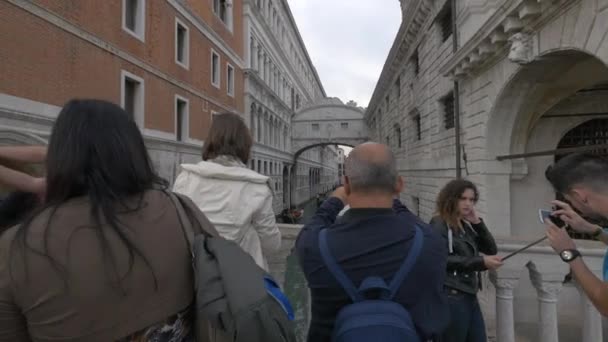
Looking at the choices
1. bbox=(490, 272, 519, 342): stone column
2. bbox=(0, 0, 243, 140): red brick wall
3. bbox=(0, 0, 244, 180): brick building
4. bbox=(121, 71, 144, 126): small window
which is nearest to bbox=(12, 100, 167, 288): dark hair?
bbox=(490, 272, 519, 342): stone column

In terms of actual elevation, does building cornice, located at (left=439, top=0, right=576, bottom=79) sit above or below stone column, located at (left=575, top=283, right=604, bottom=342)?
above

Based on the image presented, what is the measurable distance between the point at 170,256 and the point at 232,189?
3.28 ft

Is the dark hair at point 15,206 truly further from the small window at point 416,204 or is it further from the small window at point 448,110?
the small window at point 416,204

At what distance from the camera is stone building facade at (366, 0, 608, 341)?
350 centimetres

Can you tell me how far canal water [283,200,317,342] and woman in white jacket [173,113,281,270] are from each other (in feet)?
4.13

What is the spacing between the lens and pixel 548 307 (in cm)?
270

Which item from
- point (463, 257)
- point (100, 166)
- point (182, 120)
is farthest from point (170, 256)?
point (182, 120)

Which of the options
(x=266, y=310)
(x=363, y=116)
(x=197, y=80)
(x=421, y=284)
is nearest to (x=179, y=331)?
(x=266, y=310)

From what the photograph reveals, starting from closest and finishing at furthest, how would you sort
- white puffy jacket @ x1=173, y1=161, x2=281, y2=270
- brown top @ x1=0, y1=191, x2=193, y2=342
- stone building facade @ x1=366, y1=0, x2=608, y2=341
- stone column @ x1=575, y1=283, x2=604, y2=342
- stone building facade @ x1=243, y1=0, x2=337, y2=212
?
brown top @ x1=0, y1=191, x2=193, y2=342 < white puffy jacket @ x1=173, y1=161, x2=281, y2=270 < stone column @ x1=575, y1=283, x2=604, y2=342 < stone building facade @ x1=366, y1=0, x2=608, y2=341 < stone building facade @ x1=243, y1=0, x2=337, y2=212

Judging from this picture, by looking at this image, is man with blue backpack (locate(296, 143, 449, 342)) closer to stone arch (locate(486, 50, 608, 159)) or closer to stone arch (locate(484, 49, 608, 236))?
stone arch (locate(486, 50, 608, 159))

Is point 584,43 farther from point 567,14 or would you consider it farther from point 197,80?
point 197,80

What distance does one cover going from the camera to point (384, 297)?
4.26ft

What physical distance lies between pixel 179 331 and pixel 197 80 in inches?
652

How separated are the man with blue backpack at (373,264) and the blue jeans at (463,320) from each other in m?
1.20
